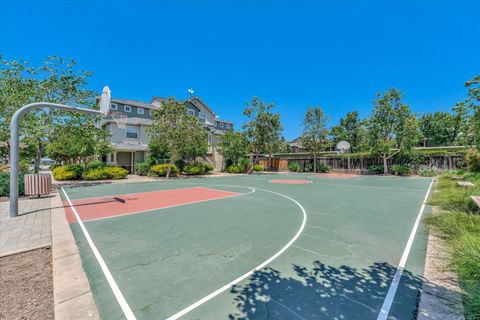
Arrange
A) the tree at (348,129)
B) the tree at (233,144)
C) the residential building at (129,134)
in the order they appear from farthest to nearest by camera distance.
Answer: the tree at (348,129) < the tree at (233,144) < the residential building at (129,134)

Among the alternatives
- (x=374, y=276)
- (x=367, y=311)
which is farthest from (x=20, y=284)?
(x=374, y=276)

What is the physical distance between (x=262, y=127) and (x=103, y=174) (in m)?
18.6

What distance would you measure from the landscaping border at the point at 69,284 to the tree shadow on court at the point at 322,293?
192cm

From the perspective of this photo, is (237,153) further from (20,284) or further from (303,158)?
(20,284)

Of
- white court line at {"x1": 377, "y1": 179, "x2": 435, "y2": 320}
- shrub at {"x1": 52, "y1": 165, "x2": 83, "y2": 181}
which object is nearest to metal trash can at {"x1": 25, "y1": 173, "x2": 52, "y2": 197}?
shrub at {"x1": 52, "y1": 165, "x2": 83, "y2": 181}

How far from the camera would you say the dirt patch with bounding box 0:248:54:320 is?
9.08 feet

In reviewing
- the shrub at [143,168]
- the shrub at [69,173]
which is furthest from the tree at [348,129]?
the shrub at [69,173]

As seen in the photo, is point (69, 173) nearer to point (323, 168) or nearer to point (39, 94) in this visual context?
point (39, 94)

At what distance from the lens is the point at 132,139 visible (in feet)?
83.6

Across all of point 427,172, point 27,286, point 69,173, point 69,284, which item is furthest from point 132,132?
point 427,172

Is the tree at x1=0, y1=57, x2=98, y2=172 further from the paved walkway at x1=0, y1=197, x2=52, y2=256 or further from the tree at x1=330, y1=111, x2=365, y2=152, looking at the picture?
the tree at x1=330, y1=111, x2=365, y2=152

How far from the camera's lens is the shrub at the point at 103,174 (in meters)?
18.6

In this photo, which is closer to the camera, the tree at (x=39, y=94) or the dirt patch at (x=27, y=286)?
the dirt patch at (x=27, y=286)

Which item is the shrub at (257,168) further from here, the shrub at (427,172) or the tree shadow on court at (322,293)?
the tree shadow on court at (322,293)
